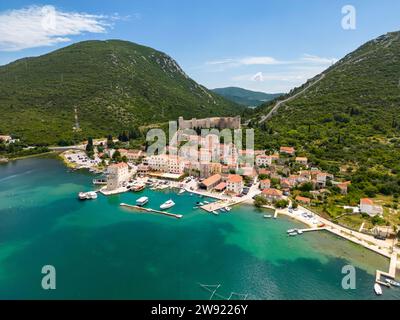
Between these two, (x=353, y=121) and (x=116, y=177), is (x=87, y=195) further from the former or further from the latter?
(x=353, y=121)

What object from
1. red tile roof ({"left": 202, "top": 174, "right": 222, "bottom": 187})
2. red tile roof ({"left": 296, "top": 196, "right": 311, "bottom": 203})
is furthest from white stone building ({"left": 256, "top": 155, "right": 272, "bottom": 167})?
red tile roof ({"left": 296, "top": 196, "right": 311, "bottom": 203})

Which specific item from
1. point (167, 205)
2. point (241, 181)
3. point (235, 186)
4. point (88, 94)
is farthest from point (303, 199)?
point (88, 94)

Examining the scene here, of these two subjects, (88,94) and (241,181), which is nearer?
(241,181)

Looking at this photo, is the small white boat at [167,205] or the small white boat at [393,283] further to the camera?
the small white boat at [167,205]

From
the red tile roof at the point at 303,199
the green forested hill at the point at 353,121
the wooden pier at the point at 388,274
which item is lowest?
the wooden pier at the point at 388,274

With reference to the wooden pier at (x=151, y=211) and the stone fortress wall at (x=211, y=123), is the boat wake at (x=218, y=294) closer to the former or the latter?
the wooden pier at (x=151, y=211)

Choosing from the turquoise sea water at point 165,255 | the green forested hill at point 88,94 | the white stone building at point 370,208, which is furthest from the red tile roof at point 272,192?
the green forested hill at point 88,94
